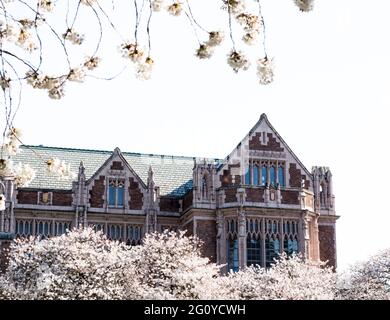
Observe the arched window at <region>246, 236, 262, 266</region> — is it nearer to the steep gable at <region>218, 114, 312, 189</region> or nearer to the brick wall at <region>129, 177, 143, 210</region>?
the steep gable at <region>218, 114, 312, 189</region>

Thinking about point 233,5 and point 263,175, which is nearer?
point 233,5

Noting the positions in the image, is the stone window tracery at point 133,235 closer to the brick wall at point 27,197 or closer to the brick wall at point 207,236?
the brick wall at point 207,236

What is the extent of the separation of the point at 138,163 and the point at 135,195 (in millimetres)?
4688

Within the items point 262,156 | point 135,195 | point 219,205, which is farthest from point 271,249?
point 135,195

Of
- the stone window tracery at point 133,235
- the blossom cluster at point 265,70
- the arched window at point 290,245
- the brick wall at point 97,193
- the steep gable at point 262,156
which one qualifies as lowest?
the blossom cluster at point 265,70

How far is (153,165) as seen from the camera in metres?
40.5

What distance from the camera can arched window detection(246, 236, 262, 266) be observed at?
33.0m

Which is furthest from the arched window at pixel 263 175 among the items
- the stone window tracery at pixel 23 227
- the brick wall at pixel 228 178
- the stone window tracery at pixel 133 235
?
the stone window tracery at pixel 23 227

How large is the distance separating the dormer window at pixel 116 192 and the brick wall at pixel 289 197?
721cm

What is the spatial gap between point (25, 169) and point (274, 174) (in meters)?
26.2

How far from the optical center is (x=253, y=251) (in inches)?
1307

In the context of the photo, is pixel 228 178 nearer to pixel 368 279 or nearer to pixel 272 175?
pixel 272 175

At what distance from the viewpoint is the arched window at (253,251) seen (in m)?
33.0
